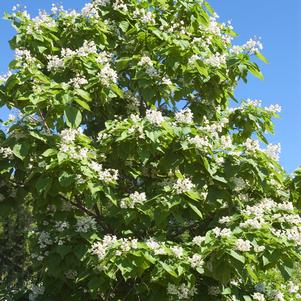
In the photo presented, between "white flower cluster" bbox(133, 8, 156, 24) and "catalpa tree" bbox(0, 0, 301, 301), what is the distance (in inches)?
0.8

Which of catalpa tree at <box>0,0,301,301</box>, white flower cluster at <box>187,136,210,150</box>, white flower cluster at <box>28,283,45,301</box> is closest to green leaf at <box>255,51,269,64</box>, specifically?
catalpa tree at <box>0,0,301,301</box>

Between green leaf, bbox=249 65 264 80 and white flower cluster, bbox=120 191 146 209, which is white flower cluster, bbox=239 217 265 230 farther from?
green leaf, bbox=249 65 264 80

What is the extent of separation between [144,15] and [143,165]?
1.90 meters

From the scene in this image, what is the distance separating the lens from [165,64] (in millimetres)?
5031

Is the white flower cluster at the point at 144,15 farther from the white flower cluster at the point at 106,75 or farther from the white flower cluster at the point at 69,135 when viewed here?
the white flower cluster at the point at 69,135

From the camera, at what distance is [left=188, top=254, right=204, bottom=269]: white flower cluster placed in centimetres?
383

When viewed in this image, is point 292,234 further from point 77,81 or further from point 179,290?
point 77,81

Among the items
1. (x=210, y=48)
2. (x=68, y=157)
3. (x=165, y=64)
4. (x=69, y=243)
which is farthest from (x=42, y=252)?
(x=210, y=48)

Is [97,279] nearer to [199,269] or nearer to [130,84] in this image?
[199,269]

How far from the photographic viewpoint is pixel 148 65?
5.02 metres

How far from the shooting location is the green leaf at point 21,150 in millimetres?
4238

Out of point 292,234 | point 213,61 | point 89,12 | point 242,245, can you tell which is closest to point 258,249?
point 242,245

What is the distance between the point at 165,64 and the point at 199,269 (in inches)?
89.5

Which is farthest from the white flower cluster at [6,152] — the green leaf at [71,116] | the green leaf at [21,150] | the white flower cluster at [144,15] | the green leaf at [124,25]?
the white flower cluster at [144,15]
